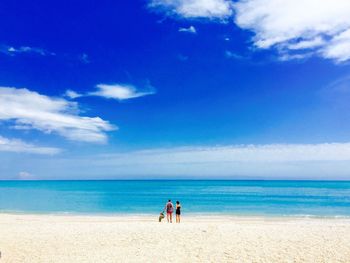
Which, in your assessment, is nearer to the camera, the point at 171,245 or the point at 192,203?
the point at 171,245

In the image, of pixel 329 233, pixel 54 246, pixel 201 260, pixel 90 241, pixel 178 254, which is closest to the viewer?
pixel 201 260

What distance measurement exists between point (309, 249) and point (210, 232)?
4.86 m

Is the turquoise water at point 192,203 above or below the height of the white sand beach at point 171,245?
below

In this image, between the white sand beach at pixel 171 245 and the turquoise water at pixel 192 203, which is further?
the turquoise water at pixel 192 203

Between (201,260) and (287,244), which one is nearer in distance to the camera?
(201,260)

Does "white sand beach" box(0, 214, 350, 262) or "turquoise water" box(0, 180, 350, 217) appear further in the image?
"turquoise water" box(0, 180, 350, 217)

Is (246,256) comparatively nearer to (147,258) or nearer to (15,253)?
(147,258)

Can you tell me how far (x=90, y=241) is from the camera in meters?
14.5

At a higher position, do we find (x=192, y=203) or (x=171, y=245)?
(x=171, y=245)

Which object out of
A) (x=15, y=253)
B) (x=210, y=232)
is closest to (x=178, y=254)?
(x=210, y=232)

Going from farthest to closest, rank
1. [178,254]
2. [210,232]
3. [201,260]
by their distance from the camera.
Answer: [210,232], [178,254], [201,260]

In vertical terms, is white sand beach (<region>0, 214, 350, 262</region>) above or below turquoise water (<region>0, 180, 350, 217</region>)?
above

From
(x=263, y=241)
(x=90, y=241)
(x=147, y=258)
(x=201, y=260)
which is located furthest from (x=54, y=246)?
(x=263, y=241)

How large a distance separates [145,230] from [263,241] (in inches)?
247
